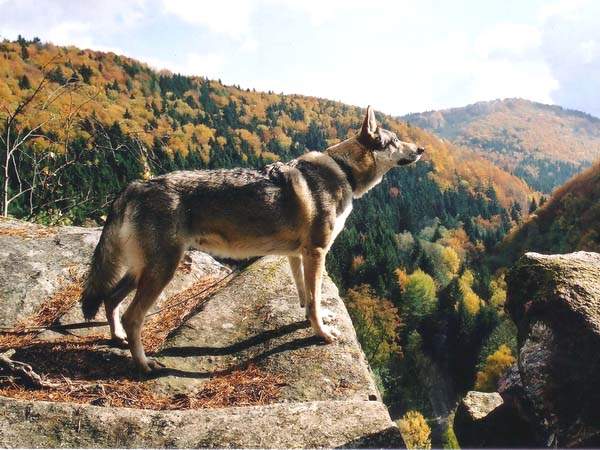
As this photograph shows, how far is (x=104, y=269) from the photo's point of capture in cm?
689

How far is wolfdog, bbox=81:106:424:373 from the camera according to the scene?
657 cm

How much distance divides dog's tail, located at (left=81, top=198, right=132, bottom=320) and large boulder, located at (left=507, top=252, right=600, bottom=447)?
534 cm

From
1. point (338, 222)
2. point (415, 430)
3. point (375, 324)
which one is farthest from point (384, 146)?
point (375, 324)

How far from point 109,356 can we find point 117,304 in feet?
2.37

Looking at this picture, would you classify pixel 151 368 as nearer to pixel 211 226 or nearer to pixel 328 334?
pixel 211 226

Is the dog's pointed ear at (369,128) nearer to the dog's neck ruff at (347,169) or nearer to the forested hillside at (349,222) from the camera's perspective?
the dog's neck ruff at (347,169)

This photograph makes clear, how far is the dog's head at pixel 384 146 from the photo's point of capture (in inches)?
331

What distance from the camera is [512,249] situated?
147 metres

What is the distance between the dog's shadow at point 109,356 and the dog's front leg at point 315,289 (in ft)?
0.53

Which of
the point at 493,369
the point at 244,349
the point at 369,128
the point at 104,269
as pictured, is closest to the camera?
the point at 104,269

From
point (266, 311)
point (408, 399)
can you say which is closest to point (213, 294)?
point (266, 311)

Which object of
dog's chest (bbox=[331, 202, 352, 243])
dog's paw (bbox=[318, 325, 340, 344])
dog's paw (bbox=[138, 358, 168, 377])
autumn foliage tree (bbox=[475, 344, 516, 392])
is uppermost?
dog's chest (bbox=[331, 202, 352, 243])

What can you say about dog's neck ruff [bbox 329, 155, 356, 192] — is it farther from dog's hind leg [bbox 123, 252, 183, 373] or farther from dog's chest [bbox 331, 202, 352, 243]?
dog's hind leg [bbox 123, 252, 183, 373]

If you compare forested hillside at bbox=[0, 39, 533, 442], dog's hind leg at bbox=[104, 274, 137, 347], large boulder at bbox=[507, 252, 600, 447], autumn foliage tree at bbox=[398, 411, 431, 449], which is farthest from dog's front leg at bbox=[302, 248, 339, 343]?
autumn foliage tree at bbox=[398, 411, 431, 449]
